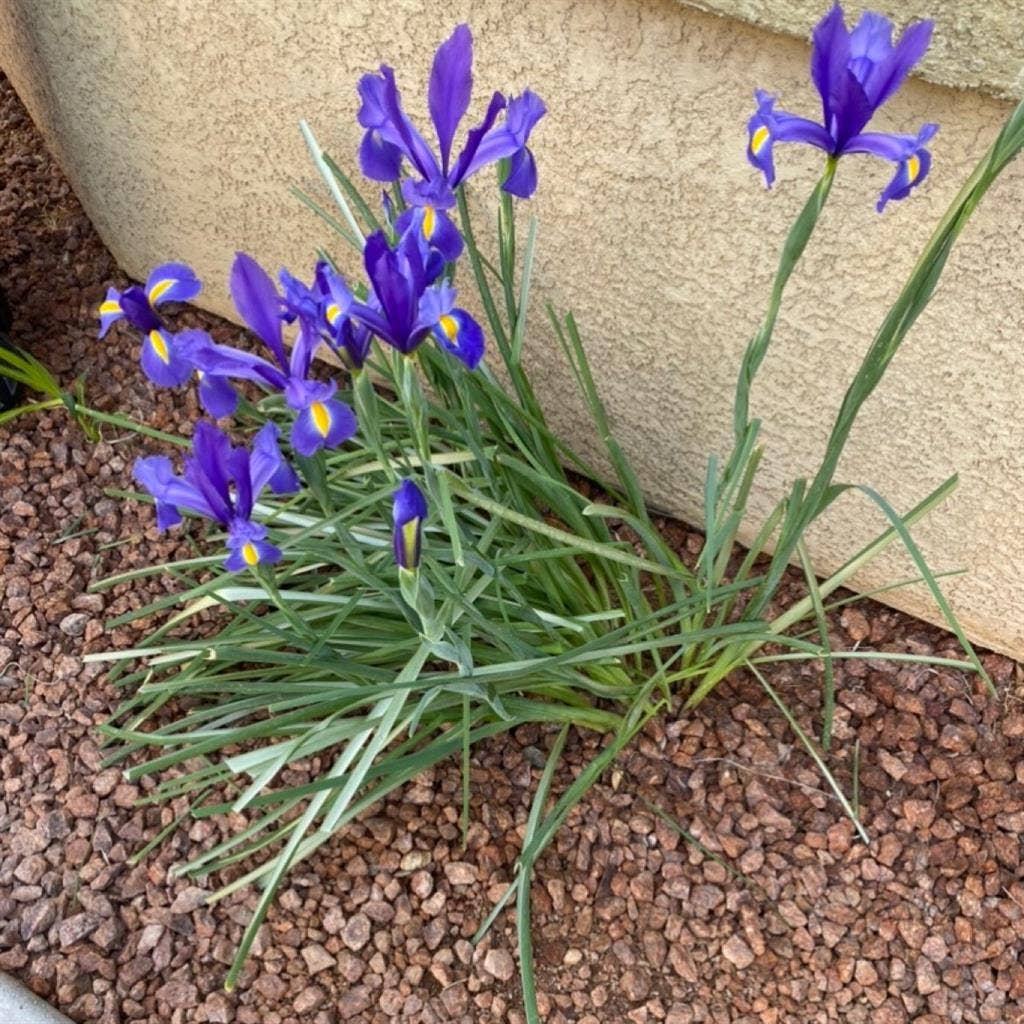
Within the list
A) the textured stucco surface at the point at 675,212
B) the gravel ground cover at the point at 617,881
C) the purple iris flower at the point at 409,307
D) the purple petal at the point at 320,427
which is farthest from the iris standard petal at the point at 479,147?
the gravel ground cover at the point at 617,881

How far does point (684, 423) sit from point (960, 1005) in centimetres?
87

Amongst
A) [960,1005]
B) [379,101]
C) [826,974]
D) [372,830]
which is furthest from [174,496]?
[960,1005]

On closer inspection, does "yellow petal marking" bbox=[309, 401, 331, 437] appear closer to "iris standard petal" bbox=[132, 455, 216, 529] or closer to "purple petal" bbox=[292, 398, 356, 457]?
"purple petal" bbox=[292, 398, 356, 457]

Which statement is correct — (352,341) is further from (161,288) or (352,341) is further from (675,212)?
(675,212)

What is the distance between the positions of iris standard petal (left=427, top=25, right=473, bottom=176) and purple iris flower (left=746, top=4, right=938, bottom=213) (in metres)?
0.25

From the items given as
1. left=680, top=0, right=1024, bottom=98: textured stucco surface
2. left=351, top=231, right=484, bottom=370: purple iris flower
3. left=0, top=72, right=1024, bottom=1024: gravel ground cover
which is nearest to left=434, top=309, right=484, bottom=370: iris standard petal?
left=351, top=231, right=484, bottom=370: purple iris flower

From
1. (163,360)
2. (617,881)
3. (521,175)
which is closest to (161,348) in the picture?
(163,360)

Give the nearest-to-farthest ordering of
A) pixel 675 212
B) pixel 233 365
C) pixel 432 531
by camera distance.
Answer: pixel 233 365
pixel 675 212
pixel 432 531

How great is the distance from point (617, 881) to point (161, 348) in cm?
93

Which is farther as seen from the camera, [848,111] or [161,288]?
[161,288]

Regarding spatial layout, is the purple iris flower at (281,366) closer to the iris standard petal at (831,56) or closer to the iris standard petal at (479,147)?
the iris standard petal at (479,147)

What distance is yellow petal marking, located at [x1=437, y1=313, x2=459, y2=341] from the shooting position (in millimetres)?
888

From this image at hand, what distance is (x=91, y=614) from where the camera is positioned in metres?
1.76

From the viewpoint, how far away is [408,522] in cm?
92
